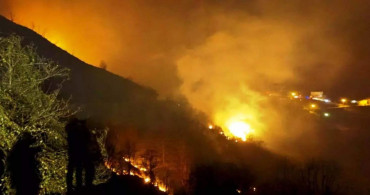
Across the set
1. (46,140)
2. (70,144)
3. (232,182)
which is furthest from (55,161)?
(232,182)

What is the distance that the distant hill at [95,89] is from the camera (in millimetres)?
39547

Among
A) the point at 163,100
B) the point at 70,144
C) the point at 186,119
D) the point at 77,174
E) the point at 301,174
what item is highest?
the point at 163,100

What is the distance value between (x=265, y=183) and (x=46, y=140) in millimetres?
32681

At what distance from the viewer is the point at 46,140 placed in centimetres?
1179

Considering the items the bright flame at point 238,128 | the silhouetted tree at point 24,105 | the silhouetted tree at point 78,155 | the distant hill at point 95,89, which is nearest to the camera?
the silhouetted tree at point 24,105

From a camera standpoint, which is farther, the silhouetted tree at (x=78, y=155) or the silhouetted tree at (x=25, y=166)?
the silhouetted tree at (x=78, y=155)

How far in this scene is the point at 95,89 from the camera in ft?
149

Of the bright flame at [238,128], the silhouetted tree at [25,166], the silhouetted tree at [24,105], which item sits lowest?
the silhouetted tree at [25,166]

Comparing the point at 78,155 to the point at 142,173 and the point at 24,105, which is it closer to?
the point at 24,105

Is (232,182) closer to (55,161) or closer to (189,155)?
(189,155)

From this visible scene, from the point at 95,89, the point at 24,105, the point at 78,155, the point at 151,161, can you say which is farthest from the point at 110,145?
the point at 24,105

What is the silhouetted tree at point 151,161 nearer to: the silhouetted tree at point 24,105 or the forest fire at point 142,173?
the forest fire at point 142,173

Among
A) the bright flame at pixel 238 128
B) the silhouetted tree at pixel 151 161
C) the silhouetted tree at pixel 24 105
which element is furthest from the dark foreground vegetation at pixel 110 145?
the bright flame at pixel 238 128

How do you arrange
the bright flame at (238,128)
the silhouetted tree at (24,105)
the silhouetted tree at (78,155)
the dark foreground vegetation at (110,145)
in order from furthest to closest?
1. the bright flame at (238,128)
2. the silhouetted tree at (78,155)
3. the dark foreground vegetation at (110,145)
4. the silhouetted tree at (24,105)
